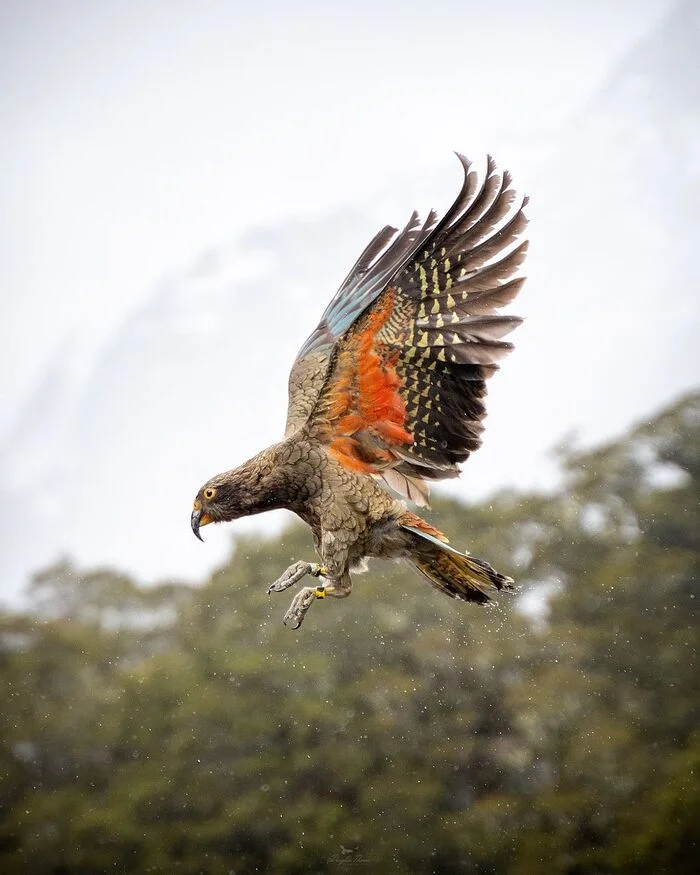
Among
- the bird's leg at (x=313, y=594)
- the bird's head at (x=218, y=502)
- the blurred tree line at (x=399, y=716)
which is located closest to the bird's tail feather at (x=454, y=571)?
the bird's leg at (x=313, y=594)

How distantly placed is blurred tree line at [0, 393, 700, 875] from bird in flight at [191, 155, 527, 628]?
35.2ft

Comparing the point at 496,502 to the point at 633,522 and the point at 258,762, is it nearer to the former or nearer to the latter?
the point at 633,522

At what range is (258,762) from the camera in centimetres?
1555

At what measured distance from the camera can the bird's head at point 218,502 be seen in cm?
552

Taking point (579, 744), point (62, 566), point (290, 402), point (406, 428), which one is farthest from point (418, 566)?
point (62, 566)

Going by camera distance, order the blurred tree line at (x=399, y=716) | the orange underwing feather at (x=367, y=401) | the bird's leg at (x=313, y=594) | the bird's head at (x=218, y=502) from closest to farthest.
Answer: the bird's leg at (x=313, y=594) → the orange underwing feather at (x=367, y=401) → the bird's head at (x=218, y=502) → the blurred tree line at (x=399, y=716)

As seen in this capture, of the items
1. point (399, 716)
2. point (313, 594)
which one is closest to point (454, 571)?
point (313, 594)

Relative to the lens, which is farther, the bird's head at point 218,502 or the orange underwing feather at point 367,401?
the bird's head at point 218,502

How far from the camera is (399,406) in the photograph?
5684 mm

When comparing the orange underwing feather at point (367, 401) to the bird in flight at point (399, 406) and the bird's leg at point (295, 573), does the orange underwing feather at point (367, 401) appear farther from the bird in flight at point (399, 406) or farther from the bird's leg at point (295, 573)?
the bird's leg at point (295, 573)

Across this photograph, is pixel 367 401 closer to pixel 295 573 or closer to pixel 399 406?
pixel 399 406

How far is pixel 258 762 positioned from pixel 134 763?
7.63ft

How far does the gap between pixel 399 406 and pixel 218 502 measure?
4.21 ft

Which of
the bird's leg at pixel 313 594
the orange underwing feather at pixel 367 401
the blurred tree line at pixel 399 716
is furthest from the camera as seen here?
the blurred tree line at pixel 399 716
